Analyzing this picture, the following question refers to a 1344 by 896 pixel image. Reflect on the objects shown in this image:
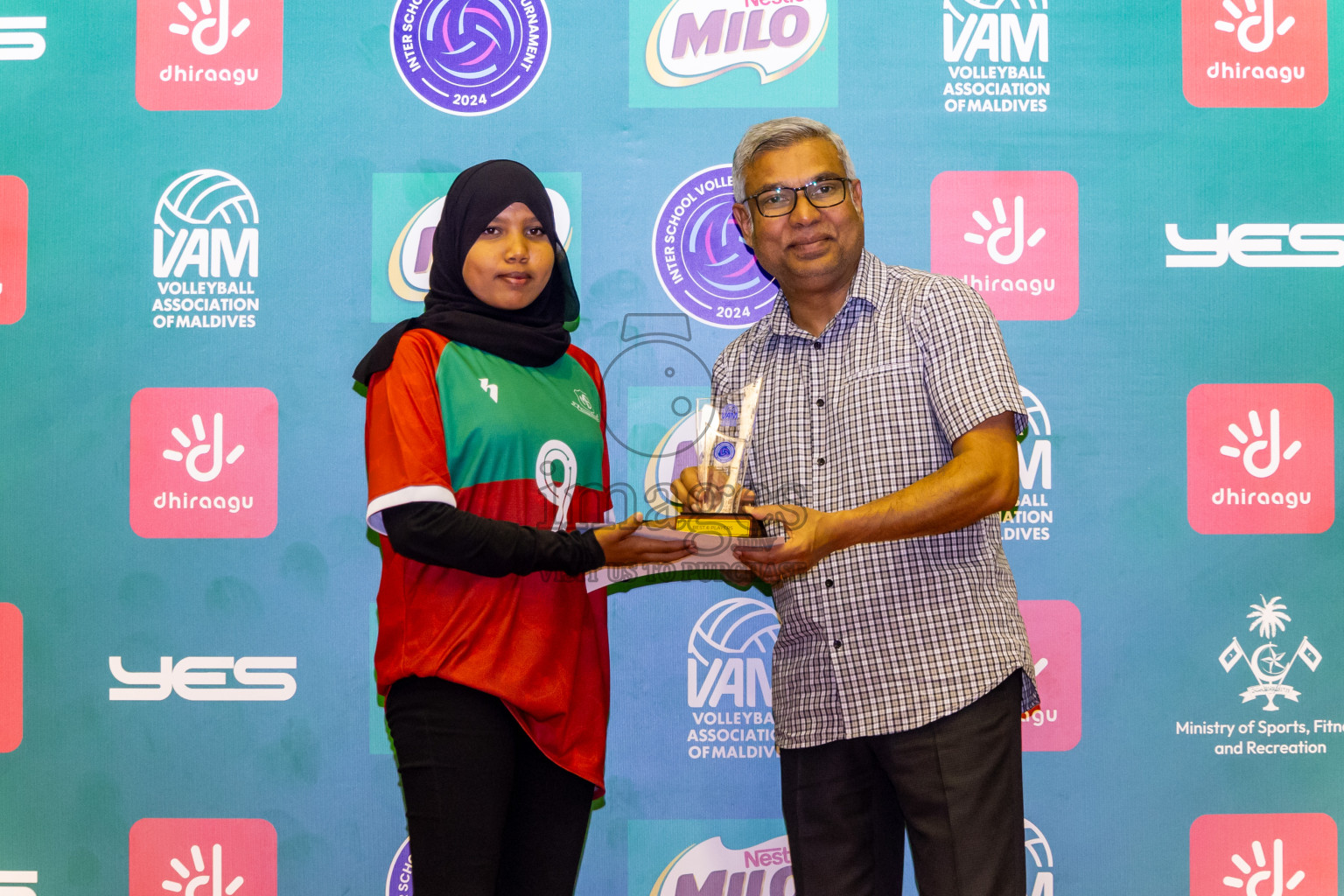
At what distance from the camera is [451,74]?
2533 millimetres

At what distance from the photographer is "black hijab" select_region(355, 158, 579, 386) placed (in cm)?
189

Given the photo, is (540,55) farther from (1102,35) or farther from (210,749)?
(210,749)

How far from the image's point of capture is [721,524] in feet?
6.06

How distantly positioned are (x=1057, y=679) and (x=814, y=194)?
1453 millimetres

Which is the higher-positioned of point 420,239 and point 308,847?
point 420,239

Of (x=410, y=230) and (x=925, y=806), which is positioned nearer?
(x=925, y=806)

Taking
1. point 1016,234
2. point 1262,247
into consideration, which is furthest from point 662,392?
point 1262,247

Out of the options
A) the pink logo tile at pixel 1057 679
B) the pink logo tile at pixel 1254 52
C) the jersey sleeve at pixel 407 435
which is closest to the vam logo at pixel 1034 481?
the pink logo tile at pixel 1057 679

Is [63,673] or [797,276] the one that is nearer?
[797,276]

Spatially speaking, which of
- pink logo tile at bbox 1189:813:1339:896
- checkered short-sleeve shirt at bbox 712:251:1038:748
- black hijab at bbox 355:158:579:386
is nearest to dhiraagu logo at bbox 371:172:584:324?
black hijab at bbox 355:158:579:386

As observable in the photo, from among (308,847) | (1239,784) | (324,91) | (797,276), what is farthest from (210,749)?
(1239,784)

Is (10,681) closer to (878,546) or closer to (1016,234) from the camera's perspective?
(878,546)

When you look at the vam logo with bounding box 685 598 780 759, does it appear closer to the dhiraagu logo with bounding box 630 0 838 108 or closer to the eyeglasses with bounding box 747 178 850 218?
the eyeglasses with bounding box 747 178 850 218

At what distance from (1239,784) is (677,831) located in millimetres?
1495
